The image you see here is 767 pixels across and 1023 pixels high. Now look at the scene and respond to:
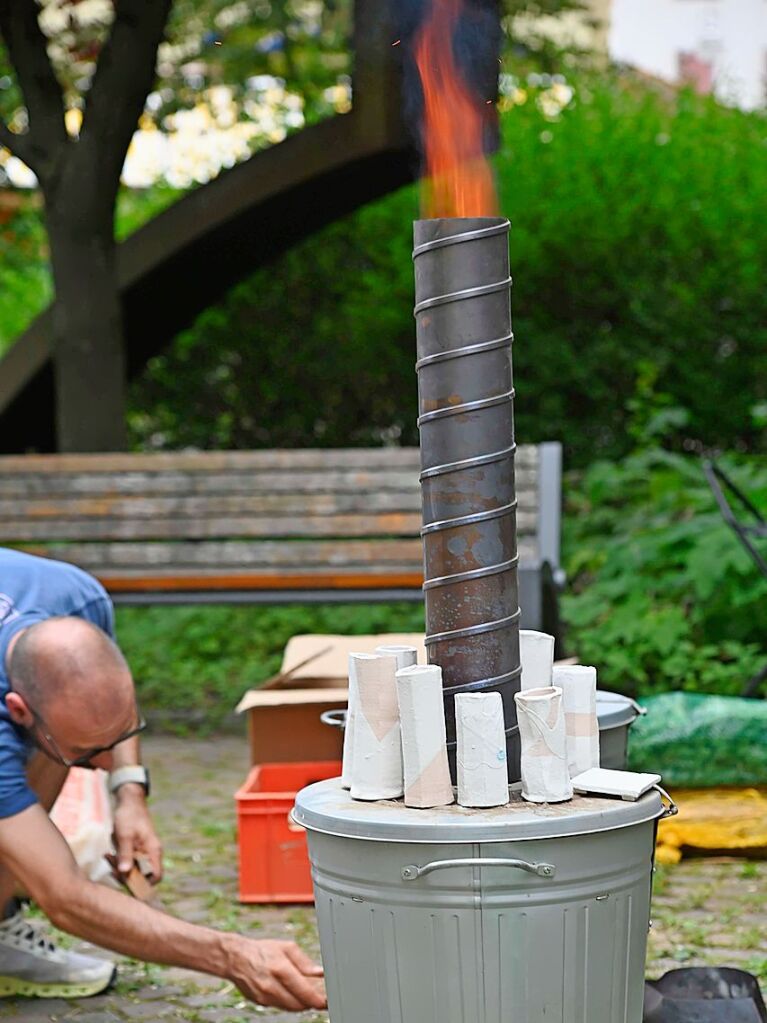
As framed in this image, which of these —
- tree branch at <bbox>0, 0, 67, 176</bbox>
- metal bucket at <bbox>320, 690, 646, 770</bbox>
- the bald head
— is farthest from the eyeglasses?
tree branch at <bbox>0, 0, 67, 176</bbox>

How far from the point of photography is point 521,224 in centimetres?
880

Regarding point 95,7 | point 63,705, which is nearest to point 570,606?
point 63,705

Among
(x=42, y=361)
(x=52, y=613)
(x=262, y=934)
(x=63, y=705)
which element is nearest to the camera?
(x=63, y=705)

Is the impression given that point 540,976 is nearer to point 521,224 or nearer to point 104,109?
point 104,109

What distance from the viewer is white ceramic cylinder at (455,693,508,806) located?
92.6 inches

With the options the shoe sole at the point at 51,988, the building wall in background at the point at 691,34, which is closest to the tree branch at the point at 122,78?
the shoe sole at the point at 51,988

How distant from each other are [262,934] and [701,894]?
1.30 metres

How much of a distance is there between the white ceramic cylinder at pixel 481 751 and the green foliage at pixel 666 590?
4.12 m

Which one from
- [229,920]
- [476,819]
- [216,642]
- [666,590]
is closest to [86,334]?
[216,642]

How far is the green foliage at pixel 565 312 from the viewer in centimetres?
866

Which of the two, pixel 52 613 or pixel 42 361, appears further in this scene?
pixel 42 361

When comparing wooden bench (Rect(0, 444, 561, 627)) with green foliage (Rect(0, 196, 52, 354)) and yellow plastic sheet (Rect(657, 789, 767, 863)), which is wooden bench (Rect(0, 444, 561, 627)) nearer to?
yellow plastic sheet (Rect(657, 789, 767, 863))

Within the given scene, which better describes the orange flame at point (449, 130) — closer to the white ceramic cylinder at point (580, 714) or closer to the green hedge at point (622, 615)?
the white ceramic cylinder at point (580, 714)

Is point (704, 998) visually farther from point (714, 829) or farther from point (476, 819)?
point (714, 829)
